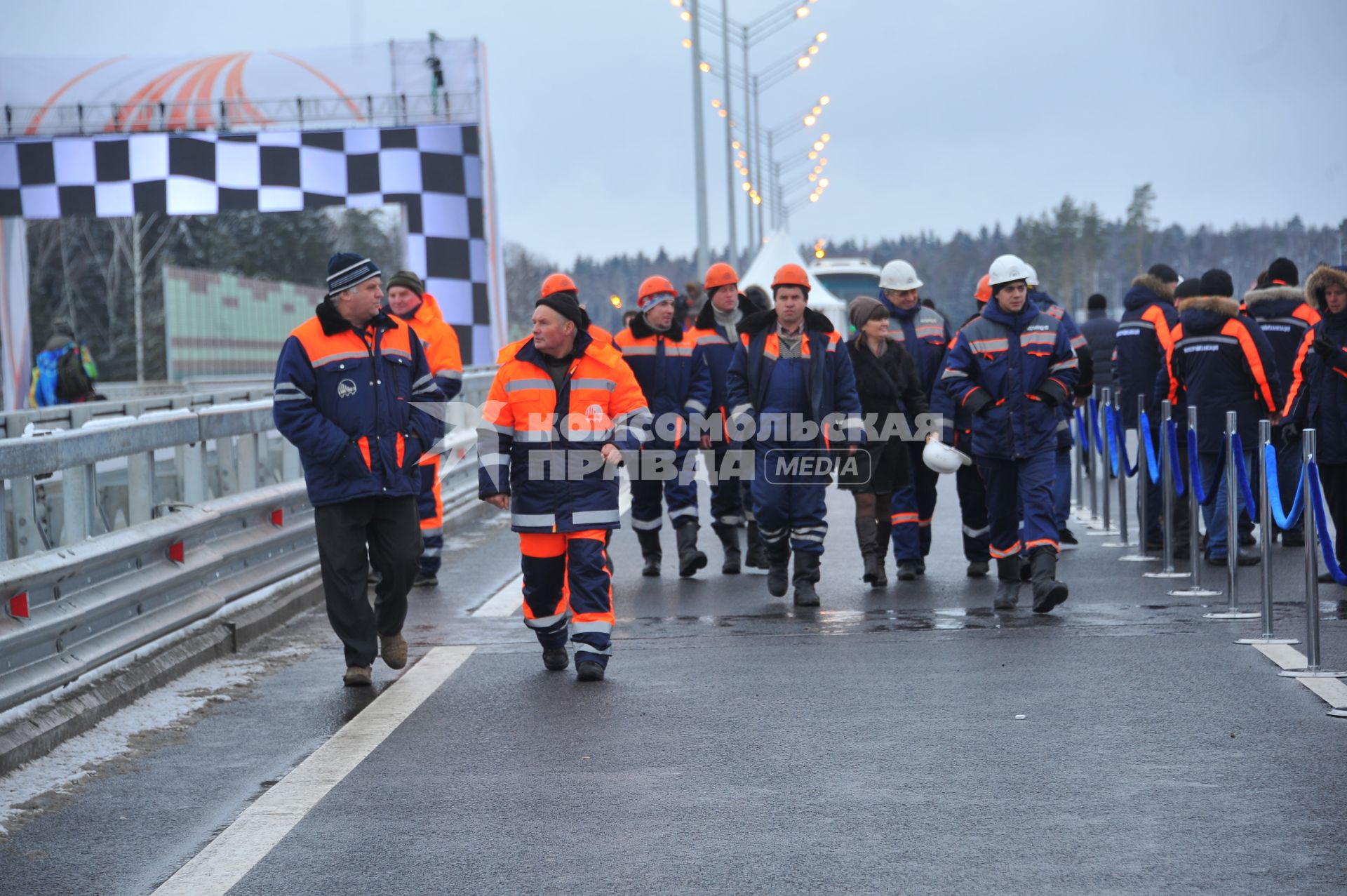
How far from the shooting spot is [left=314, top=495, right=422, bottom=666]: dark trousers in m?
7.50

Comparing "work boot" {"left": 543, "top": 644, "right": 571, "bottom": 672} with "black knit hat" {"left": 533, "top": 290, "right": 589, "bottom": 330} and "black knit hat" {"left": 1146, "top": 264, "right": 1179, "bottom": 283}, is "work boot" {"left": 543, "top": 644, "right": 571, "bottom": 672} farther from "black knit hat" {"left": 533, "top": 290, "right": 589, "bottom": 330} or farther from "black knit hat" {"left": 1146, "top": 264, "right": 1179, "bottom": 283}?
"black knit hat" {"left": 1146, "top": 264, "right": 1179, "bottom": 283}

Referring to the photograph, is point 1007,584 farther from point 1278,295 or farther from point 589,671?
point 1278,295

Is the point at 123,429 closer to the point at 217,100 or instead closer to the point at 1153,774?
the point at 1153,774

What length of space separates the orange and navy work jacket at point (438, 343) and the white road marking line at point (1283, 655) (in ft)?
14.9

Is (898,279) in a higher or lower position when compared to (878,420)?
higher

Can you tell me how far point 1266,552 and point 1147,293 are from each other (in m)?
4.97

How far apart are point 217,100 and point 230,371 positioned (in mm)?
11513

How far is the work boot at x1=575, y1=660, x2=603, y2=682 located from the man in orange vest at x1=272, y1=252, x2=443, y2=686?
0.88m

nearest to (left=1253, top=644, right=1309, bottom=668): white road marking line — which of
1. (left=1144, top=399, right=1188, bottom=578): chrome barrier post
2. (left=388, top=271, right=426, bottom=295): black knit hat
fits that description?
(left=1144, top=399, right=1188, bottom=578): chrome barrier post

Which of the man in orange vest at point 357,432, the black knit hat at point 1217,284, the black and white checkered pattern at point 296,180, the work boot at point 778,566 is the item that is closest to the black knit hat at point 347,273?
the man in orange vest at point 357,432

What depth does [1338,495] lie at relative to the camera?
9.95 m

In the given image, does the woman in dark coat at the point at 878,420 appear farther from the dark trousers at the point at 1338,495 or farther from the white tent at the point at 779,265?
the white tent at the point at 779,265

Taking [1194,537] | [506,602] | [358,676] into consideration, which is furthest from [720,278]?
[358,676]

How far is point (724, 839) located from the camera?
488 cm
